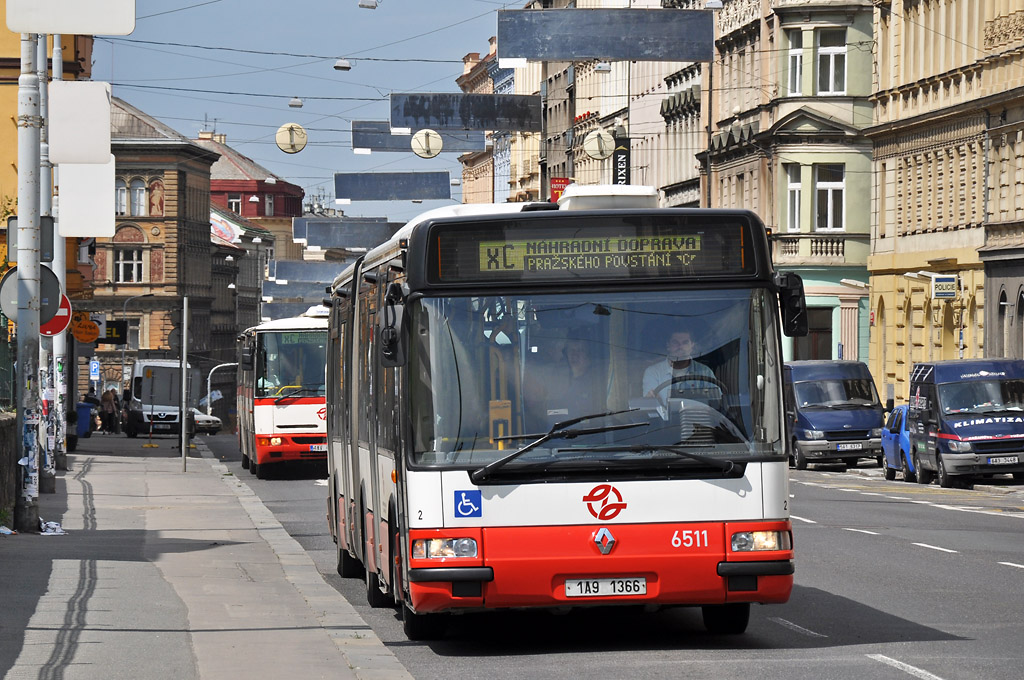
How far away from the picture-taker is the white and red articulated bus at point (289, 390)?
37.8 meters

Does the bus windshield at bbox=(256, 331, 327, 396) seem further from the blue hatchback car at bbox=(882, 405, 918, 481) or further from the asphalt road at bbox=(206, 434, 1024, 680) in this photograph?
the asphalt road at bbox=(206, 434, 1024, 680)

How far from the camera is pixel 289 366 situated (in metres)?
38.2

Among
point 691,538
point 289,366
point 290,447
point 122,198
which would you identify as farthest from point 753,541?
point 122,198

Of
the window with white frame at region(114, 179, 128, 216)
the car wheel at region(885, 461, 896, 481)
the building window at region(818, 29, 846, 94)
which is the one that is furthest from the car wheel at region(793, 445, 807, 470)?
the window with white frame at region(114, 179, 128, 216)

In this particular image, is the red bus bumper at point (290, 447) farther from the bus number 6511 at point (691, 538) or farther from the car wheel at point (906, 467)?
the bus number 6511 at point (691, 538)

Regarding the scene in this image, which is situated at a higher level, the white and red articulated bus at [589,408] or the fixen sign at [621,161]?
the fixen sign at [621,161]

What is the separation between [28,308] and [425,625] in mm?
9504

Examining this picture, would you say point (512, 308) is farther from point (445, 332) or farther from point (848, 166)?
point (848, 166)

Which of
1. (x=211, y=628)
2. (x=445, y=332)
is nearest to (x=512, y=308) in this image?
Answer: (x=445, y=332)

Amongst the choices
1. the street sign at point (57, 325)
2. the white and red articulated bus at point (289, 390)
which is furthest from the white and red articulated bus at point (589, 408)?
the white and red articulated bus at point (289, 390)

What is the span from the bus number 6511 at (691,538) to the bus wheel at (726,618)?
1067 mm

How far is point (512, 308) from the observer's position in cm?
1256

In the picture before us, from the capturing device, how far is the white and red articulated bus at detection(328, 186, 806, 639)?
12.2 metres

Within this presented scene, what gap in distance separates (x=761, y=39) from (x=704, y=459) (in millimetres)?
53297
